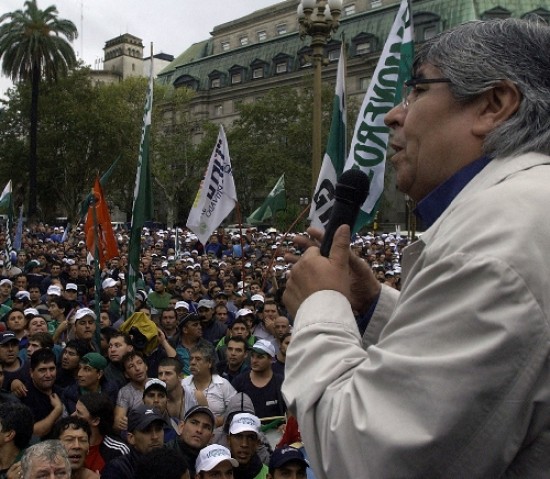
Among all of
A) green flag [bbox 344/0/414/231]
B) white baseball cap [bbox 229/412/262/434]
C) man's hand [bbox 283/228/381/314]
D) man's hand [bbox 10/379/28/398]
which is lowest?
white baseball cap [bbox 229/412/262/434]

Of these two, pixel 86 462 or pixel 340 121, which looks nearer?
pixel 86 462

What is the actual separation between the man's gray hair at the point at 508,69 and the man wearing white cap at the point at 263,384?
5.43 metres

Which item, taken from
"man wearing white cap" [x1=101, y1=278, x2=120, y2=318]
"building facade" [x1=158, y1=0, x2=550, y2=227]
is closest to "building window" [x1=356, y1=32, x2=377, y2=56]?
"building facade" [x1=158, y1=0, x2=550, y2=227]

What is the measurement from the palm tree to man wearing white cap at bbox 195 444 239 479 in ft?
118

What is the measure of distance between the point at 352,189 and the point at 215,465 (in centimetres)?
308

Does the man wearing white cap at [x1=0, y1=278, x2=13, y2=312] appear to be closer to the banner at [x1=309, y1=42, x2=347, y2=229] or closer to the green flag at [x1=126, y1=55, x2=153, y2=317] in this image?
the green flag at [x1=126, y1=55, x2=153, y2=317]

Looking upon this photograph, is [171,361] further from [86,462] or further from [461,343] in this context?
[461,343]

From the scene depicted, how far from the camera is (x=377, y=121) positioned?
6555 millimetres

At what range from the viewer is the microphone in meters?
1.76

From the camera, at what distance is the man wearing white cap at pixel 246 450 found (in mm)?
5129

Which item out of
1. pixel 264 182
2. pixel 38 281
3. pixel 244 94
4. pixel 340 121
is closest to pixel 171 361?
pixel 340 121

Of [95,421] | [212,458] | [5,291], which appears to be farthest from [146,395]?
[5,291]

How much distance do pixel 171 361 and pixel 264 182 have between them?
123 feet

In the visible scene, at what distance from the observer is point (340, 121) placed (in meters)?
7.71
